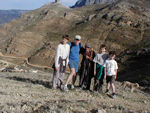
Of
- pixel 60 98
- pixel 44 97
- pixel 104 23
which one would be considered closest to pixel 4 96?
pixel 44 97

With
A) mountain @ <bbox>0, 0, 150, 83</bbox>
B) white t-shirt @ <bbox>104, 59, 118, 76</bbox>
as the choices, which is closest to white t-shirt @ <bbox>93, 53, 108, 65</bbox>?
white t-shirt @ <bbox>104, 59, 118, 76</bbox>

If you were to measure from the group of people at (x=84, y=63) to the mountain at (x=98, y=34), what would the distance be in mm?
23107

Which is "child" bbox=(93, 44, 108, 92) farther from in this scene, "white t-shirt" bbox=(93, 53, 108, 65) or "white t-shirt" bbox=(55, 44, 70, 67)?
"white t-shirt" bbox=(55, 44, 70, 67)

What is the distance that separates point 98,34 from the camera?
4766 centimetres

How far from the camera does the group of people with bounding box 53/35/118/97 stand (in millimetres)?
7425

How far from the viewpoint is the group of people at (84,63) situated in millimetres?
7425

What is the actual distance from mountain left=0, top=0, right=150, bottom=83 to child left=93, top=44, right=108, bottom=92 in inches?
906

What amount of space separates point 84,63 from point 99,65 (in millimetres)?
610

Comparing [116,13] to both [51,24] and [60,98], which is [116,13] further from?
[60,98]

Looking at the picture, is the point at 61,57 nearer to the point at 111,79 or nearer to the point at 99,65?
the point at 99,65

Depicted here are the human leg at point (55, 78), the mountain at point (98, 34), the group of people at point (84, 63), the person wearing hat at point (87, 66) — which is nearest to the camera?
the group of people at point (84, 63)

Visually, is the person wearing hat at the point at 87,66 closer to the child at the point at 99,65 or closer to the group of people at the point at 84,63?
the group of people at the point at 84,63

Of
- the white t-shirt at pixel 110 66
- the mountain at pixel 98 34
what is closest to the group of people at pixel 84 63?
the white t-shirt at pixel 110 66

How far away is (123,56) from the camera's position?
A: 36.8 m
